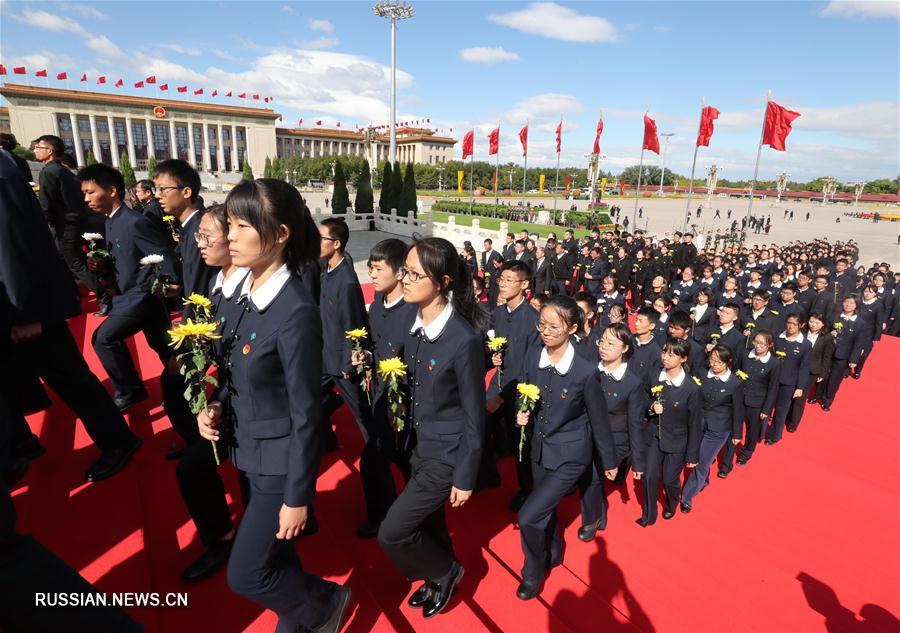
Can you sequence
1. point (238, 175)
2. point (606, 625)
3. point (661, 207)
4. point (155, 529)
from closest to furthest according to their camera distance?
point (606, 625), point (155, 529), point (661, 207), point (238, 175)

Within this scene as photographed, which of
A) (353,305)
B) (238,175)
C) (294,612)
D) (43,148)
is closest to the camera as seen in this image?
(294,612)

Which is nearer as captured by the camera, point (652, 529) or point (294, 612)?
point (294, 612)

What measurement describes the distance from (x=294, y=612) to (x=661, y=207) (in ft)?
219

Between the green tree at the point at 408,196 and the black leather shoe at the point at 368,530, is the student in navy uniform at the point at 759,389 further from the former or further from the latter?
the green tree at the point at 408,196

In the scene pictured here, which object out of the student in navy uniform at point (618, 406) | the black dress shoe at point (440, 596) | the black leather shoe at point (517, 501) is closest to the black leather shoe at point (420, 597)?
the black dress shoe at point (440, 596)

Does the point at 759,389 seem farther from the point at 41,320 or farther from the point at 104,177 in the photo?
the point at 104,177

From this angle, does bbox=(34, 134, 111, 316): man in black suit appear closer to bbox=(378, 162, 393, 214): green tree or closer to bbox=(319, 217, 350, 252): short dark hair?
bbox=(319, 217, 350, 252): short dark hair

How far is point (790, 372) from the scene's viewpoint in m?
6.02

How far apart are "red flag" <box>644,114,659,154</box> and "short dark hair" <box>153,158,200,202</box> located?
24695mm

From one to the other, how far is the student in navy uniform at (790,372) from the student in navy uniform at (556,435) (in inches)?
160

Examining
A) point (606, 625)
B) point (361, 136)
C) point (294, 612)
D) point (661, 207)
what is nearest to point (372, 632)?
point (294, 612)

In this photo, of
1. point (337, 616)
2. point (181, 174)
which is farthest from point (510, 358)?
point (181, 174)

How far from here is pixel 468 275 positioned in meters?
2.71

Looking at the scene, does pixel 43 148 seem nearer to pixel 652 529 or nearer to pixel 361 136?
pixel 652 529
